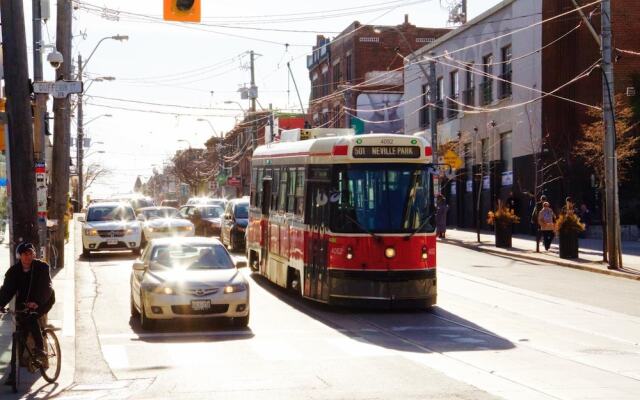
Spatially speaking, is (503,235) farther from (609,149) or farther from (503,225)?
(609,149)

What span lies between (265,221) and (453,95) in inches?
1221

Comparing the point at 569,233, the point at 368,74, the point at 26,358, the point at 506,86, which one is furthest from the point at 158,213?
the point at 368,74

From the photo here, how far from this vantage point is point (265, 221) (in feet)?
74.3

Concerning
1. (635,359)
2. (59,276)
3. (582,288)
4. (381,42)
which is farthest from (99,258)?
(381,42)

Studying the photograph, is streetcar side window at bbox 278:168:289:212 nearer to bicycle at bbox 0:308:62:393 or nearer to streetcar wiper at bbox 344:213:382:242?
streetcar wiper at bbox 344:213:382:242

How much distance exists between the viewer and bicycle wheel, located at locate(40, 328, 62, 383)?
437 inches

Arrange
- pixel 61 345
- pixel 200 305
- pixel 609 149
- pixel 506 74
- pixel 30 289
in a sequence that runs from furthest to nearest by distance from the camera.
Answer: pixel 506 74, pixel 609 149, pixel 200 305, pixel 61 345, pixel 30 289

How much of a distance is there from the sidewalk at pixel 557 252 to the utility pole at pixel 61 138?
14.6 meters

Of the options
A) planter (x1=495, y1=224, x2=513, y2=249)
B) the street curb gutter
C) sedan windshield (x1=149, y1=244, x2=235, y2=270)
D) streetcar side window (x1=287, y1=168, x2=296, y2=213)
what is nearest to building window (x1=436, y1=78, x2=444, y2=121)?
the street curb gutter

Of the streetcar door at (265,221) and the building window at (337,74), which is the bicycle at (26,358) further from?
the building window at (337,74)

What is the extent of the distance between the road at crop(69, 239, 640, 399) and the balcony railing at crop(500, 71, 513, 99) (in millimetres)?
23099

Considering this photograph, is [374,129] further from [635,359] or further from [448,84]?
[635,359]

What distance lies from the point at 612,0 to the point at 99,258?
23413mm

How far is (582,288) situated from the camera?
22438 mm
